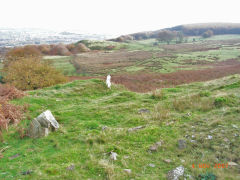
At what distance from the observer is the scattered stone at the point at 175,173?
5037 mm

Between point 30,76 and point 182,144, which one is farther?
point 30,76

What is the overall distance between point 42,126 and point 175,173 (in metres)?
6.04

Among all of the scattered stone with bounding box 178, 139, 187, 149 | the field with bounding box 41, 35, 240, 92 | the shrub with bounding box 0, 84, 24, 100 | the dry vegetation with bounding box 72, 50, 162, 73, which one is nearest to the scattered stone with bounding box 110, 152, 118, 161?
the scattered stone with bounding box 178, 139, 187, 149

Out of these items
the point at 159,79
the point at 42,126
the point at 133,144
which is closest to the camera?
the point at 133,144

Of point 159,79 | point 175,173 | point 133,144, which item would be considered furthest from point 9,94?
point 159,79

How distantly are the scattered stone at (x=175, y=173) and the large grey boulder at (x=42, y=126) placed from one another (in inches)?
215

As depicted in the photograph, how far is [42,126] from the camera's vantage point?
27.0 feet

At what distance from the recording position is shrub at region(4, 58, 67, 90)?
2311 centimetres

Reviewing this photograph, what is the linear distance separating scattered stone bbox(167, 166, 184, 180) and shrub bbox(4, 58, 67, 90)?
21.8m

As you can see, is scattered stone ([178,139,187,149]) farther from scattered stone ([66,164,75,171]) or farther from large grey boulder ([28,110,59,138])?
large grey boulder ([28,110,59,138])

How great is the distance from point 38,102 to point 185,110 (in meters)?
9.80

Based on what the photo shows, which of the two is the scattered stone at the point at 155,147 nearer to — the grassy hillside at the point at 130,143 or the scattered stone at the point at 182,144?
the grassy hillside at the point at 130,143

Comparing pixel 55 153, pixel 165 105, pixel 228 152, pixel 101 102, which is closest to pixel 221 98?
pixel 165 105

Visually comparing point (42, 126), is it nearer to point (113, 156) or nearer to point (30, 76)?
point (113, 156)
